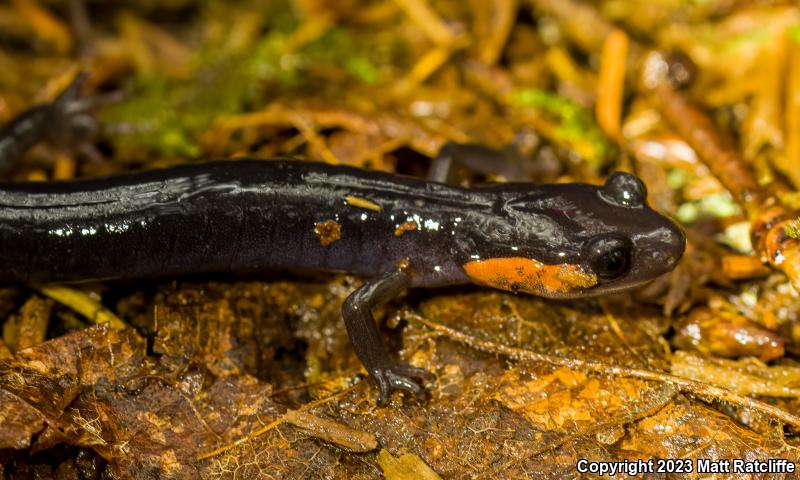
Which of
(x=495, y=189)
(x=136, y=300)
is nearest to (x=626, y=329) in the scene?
(x=495, y=189)

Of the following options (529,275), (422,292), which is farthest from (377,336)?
(529,275)

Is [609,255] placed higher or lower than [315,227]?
lower

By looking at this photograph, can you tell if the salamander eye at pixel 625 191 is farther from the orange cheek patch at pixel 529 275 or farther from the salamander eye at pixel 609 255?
the orange cheek patch at pixel 529 275

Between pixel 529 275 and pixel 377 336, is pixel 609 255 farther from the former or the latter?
pixel 377 336

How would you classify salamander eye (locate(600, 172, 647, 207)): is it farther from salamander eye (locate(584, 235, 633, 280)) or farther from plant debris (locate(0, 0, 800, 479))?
plant debris (locate(0, 0, 800, 479))
